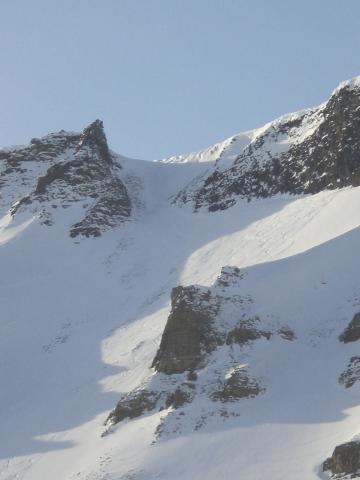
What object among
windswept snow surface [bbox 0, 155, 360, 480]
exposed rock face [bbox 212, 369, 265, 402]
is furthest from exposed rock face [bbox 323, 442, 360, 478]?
exposed rock face [bbox 212, 369, 265, 402]

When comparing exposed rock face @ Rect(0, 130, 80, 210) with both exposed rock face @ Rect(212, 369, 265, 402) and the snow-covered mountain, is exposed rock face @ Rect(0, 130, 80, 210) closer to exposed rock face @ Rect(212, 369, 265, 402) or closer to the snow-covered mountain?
the snow-covered mountain

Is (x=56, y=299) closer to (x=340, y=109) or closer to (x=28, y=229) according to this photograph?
(x=28, y=229)

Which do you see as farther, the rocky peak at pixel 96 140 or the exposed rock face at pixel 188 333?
the rocky peak at pixel 96 140

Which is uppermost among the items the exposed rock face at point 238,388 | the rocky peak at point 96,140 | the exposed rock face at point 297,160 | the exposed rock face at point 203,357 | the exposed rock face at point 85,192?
the rocky peak at point 96,140

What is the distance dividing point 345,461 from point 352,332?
7.94 m

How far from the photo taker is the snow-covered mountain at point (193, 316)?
21.1m

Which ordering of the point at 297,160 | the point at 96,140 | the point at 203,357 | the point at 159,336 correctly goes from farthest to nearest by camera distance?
the point at 96,140 → the point at 297,160 → the point at 159,336 → the point at 203,357

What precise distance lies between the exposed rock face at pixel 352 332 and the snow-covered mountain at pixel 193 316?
175mm

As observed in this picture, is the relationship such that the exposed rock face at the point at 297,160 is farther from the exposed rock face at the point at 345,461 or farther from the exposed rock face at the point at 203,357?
the exposed rock face at the point at 345,461

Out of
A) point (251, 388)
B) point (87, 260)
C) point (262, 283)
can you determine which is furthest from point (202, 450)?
point (87, 260)

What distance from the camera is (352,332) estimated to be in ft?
80.7

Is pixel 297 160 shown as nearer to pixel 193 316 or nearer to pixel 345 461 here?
pixel 193 316

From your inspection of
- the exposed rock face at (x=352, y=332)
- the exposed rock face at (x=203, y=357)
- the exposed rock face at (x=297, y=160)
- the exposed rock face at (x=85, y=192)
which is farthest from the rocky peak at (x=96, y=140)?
the exposed rock face at (x=352, y=332)

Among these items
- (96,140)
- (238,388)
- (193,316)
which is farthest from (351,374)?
(96,140)
